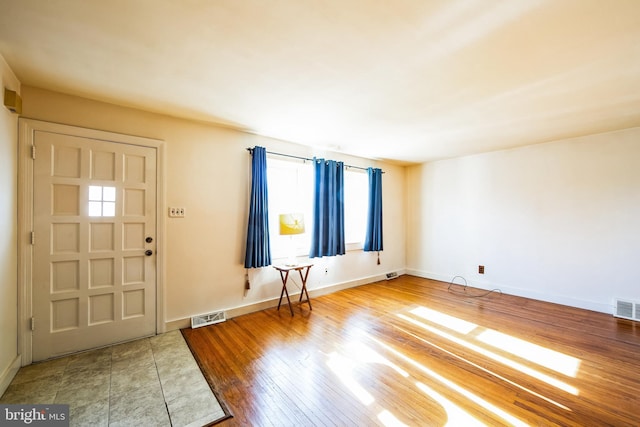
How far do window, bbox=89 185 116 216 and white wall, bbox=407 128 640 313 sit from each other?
17.4 ft

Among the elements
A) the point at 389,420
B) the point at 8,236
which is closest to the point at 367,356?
the point at 389,420

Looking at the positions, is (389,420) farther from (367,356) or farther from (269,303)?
(269,303)

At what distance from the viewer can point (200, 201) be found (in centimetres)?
318

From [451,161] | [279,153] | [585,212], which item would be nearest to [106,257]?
[279,153]

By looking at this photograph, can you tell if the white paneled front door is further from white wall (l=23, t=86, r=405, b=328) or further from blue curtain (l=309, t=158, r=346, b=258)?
blue curtain (l=309, t=158, r=346, b=258)

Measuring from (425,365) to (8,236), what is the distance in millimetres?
3675

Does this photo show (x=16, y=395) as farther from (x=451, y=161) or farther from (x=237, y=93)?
(x=451, y=161)

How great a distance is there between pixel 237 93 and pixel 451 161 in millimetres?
4369

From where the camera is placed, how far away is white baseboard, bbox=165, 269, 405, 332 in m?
3.01

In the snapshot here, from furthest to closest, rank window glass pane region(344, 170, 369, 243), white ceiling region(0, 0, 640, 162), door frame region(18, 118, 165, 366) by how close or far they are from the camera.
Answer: window glass pane region(344, 170, 369, 243) < door frame region(18, 118, 165, 366) < white ceiling region(0, 0, 640, 162)

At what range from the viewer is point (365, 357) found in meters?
2.46

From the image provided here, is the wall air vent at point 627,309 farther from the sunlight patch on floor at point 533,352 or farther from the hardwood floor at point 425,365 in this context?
the sunlight patch on floor at point 533,352

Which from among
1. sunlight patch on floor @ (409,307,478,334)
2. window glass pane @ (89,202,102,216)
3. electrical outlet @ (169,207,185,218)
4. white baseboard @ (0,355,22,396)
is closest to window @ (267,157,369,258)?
electrical outlet @ (169,207,185,218)

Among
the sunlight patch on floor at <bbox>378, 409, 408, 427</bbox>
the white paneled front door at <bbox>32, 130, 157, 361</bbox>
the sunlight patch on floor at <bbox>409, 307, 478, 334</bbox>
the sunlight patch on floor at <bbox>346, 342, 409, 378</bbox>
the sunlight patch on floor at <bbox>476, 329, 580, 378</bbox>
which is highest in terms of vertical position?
the white paneled front door at <bbox>32, 130, 157, 361</bbox>
